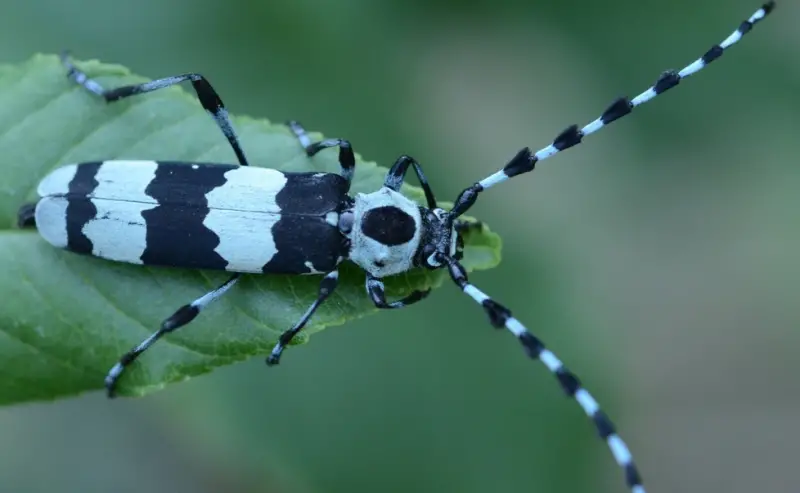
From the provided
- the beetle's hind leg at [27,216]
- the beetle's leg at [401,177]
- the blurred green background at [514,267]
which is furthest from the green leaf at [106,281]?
the blurred green background at [514,267]


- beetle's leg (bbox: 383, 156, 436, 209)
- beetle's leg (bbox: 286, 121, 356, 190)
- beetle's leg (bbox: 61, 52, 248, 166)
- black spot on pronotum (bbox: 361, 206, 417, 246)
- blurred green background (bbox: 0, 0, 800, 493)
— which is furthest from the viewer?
blurred green background (bbox: 0, 0, 800, 493)

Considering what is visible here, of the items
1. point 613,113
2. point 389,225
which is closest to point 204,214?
point 389,225

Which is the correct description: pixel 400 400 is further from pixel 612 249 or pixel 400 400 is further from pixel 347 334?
pixel 612 249

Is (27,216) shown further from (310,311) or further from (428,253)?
(428,253)

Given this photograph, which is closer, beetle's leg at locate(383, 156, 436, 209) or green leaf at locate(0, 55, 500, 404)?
green leaf at locate(0, 55, 500, 404)

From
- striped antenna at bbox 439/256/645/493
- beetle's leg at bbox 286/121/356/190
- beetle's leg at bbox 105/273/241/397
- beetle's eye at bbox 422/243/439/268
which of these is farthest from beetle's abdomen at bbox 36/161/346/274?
striped antenna at bbox 439/256/645/493

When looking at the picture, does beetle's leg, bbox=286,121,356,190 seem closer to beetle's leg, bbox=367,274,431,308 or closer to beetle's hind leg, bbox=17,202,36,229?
beetle's leg, bbox=367,274,431,308
